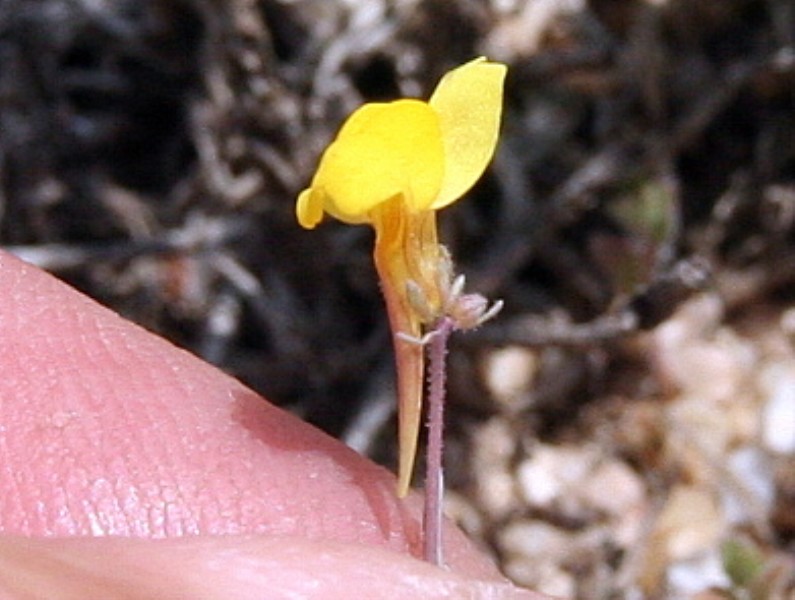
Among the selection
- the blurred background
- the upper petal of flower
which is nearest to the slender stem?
the upper petal of flower

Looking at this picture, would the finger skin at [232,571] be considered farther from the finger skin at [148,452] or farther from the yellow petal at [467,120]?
the yellow petal at [467,120]

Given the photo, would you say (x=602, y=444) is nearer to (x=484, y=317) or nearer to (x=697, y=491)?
(x=697, y=491)

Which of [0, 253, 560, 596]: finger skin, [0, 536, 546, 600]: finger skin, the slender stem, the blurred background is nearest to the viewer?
[0, 536, 546, 600]: finger skin

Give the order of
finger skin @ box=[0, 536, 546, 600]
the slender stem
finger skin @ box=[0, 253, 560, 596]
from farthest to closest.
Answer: finger skin @ box=[0, 253, 560, 596], the slender stem, finger skin @ box=[0, 536, 546, 600]

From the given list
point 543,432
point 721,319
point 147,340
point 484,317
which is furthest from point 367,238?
point 484,317

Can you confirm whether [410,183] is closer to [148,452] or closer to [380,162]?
[380,162]

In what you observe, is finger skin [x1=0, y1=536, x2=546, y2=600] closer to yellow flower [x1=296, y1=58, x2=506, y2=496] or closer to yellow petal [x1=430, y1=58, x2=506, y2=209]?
yellow flower [x1=296, y1=58, x2=506, y2=496]
